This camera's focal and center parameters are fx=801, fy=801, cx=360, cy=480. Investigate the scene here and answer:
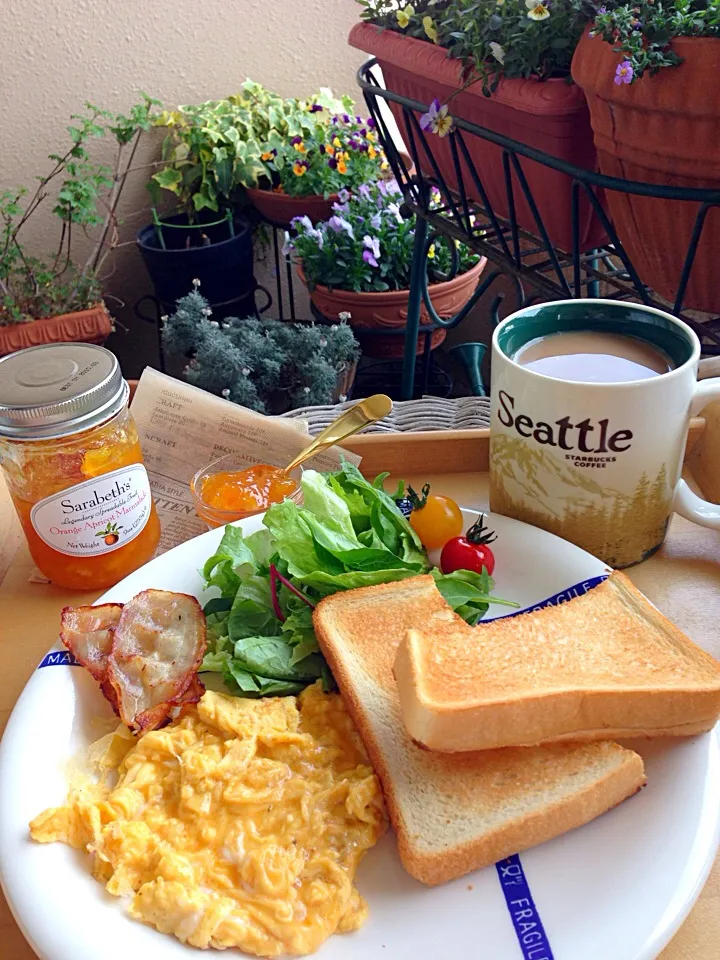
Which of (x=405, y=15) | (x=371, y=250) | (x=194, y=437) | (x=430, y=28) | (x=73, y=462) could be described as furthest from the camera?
(x=371, y=250)

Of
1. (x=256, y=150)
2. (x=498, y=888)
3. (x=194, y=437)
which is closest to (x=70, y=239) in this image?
(x=256, y=150)

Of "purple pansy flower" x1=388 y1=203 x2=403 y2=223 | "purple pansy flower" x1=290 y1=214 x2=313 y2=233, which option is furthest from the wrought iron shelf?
"purple pansy flower" x1=290 y1=214 x2=313 y2=233

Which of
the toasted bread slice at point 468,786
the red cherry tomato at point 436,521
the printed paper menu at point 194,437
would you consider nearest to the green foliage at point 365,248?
the printed paper menu at point 194,437

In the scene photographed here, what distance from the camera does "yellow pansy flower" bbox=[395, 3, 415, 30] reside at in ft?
6.92

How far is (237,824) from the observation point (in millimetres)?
908

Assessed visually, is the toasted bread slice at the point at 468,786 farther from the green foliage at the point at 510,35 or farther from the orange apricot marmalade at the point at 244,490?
the green foliage at the point at 510,35

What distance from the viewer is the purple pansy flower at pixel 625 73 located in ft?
4.24

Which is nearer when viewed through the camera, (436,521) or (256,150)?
(436,521)

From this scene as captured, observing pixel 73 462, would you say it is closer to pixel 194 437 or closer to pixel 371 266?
pixel 194 437

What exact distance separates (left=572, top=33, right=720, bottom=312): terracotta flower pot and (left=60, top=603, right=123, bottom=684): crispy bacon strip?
3.78ft

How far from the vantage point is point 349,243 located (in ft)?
9.61

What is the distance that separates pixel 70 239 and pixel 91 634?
2.91 metres

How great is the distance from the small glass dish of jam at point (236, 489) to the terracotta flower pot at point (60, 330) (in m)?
1.79

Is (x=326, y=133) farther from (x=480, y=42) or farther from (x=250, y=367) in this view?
(x=480, y=42)
